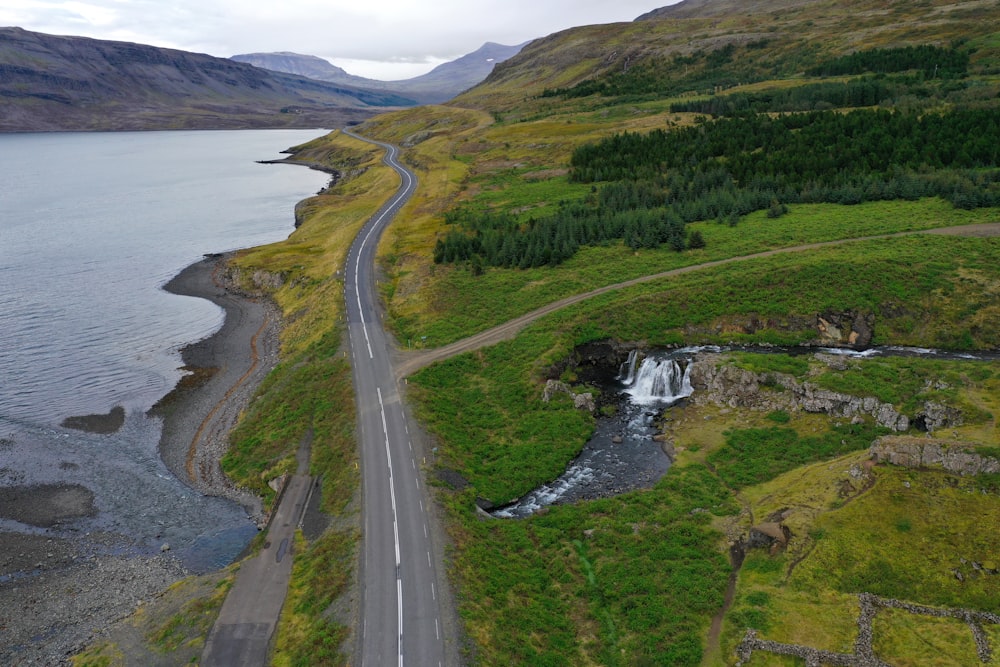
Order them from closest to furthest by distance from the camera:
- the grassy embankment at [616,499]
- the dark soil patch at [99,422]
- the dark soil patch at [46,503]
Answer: the grassy embankment at [616,499] < the dark soil patch at [46,503] < the dark soil patch at [99,422]

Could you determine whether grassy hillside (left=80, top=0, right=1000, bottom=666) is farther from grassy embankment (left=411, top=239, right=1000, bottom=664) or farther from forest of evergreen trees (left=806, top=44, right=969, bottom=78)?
forest of evergreen trees (left=806, top=44, right=969, bottom=78)

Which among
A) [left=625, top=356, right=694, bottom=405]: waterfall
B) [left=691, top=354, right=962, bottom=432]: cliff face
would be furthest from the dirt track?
[left=691, top=354, right=962, bottom=432]: cliff face

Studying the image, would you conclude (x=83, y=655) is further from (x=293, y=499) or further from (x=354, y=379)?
(x=354, y=379)

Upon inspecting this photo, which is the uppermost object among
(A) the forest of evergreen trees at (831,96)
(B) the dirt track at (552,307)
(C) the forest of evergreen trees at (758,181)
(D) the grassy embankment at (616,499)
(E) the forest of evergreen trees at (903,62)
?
(E) the forest of evergreen trees at (903,62)

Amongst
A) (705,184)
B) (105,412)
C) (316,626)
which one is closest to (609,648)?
(316,626)

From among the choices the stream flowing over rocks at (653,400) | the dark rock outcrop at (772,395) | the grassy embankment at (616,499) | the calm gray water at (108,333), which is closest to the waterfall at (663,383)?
the stream flowing over rocks at (653,400)

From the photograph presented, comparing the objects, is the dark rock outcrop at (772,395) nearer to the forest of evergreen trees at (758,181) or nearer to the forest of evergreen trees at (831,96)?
the forest of evergreen trees at (758,181)

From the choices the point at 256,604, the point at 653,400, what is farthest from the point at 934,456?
the point at 256,604

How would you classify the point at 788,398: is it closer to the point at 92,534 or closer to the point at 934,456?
the point at 934,456
